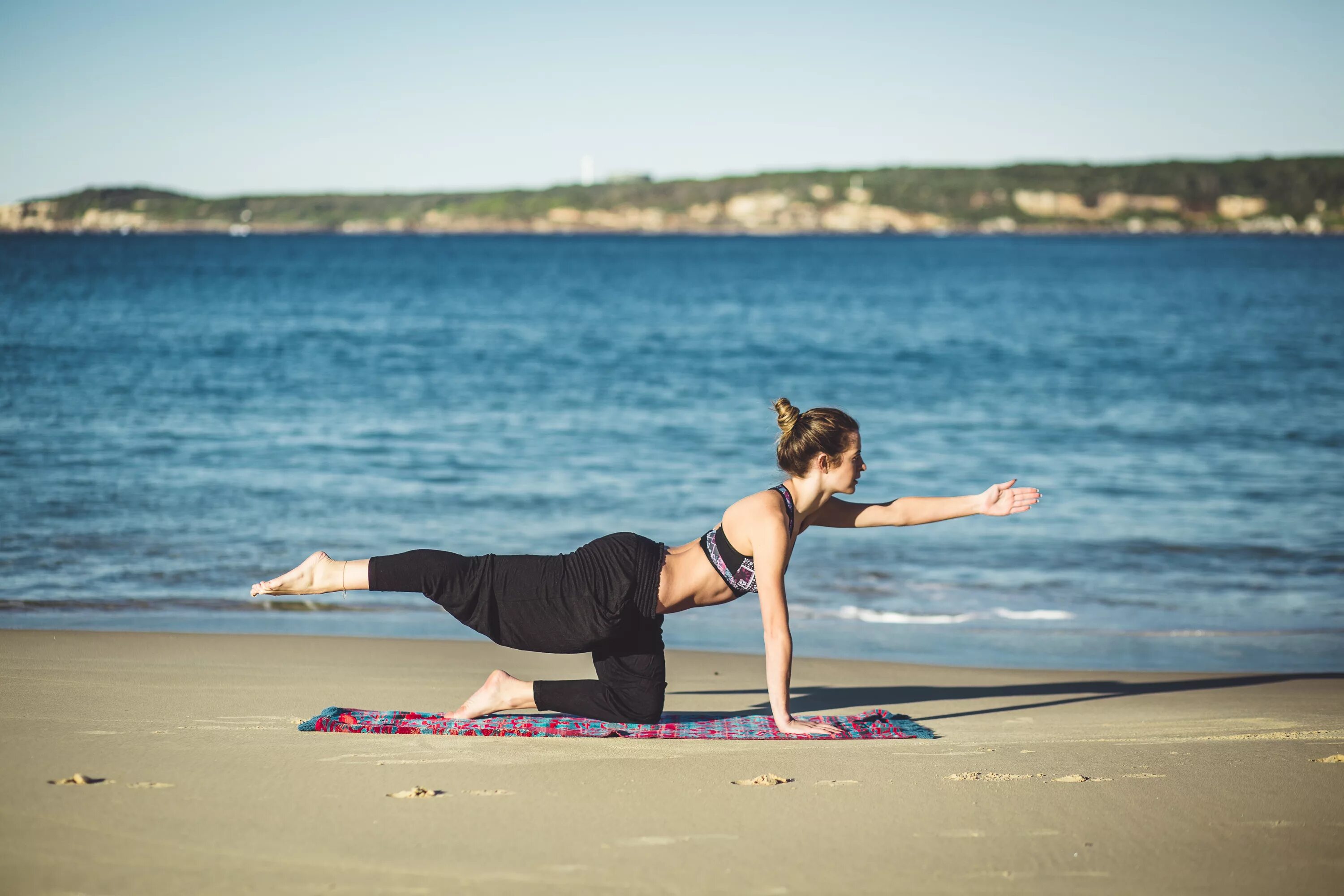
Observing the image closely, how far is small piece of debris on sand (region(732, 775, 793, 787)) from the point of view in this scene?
13.5ft

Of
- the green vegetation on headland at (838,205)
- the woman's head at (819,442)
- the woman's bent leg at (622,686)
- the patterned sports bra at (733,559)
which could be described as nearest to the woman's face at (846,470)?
the woman's head at (819,442)

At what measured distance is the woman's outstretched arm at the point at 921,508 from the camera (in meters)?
4.64

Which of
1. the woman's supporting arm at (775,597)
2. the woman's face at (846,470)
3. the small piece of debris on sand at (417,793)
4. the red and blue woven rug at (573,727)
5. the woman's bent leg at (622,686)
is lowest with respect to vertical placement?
the red and blue woven rug at (573,727)

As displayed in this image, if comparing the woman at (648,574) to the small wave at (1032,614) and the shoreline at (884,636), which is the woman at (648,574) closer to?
the shoreline at (884,636)

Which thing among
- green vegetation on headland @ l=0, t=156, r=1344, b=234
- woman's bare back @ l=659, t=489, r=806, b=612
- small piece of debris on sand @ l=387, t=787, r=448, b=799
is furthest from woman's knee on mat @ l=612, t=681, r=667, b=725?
green vegetation on headland @ l=0, t=156, r=1344, b=234

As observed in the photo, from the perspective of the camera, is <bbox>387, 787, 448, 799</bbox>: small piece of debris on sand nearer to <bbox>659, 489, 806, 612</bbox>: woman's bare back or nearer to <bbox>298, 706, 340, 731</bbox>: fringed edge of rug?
<bbox>298, 706, 340, 731</bbox>: fringed edge of rug

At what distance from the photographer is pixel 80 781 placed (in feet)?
12.5

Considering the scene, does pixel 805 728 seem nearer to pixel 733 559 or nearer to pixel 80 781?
pixel 733 559

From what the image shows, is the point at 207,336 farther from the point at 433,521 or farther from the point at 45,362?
the point at 433,521

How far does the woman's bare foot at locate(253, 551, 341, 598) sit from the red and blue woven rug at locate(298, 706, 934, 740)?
1.81 ft

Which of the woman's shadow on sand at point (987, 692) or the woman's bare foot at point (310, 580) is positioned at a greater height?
the woman's bare foot at point (310, 580)

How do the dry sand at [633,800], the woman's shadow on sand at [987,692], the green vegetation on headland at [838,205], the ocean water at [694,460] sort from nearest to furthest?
the dry sand at [633,800] < the woman's shadow on sand at [987,692] < the ocean water at [694,460] < the green vegetation on headland at [838,205]

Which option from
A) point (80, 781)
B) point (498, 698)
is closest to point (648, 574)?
point (498, 698)

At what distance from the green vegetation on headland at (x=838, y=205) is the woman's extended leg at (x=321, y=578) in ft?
488
